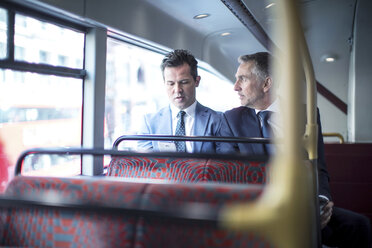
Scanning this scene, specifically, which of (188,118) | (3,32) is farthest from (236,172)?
(3,32)

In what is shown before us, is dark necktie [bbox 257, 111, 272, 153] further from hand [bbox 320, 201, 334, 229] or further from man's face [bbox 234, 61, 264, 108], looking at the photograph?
hand [bbox 320, 201, 334, 229]

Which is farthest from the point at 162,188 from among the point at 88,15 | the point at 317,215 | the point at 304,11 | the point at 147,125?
the point at 88,15

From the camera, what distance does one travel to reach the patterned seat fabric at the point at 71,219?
3.93ft

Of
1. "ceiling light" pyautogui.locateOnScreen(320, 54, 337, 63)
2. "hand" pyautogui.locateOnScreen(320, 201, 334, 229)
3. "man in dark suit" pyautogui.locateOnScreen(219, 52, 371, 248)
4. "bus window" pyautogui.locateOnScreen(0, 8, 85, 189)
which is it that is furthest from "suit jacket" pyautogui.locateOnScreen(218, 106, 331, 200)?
"ceiling light" pyautogui.locateOnScreen(320, 54, 337, 63)

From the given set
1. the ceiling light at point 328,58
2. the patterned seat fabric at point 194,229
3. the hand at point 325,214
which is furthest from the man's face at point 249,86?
the ceiling light at point 328,58

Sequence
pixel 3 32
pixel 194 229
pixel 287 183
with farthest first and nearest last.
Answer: pixel 3 32
pixel 194 229
pixel 287 183

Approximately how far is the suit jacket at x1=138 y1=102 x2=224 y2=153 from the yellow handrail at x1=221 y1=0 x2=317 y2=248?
1.99m

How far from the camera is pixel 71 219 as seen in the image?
1.25 m

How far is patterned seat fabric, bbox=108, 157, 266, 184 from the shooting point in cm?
178

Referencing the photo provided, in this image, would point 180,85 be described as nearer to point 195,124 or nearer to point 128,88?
point 195,124

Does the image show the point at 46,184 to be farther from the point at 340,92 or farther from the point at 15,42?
the point at 340,92

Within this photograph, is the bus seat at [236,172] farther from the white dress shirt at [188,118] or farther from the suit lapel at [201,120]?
the white dress shirt at [188,118]

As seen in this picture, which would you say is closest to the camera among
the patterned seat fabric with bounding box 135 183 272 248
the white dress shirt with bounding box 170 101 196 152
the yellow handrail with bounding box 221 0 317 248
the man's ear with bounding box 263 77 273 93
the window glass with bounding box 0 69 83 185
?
the yellow handrail with bounding box 221 0 317 248

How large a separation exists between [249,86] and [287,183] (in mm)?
2032
